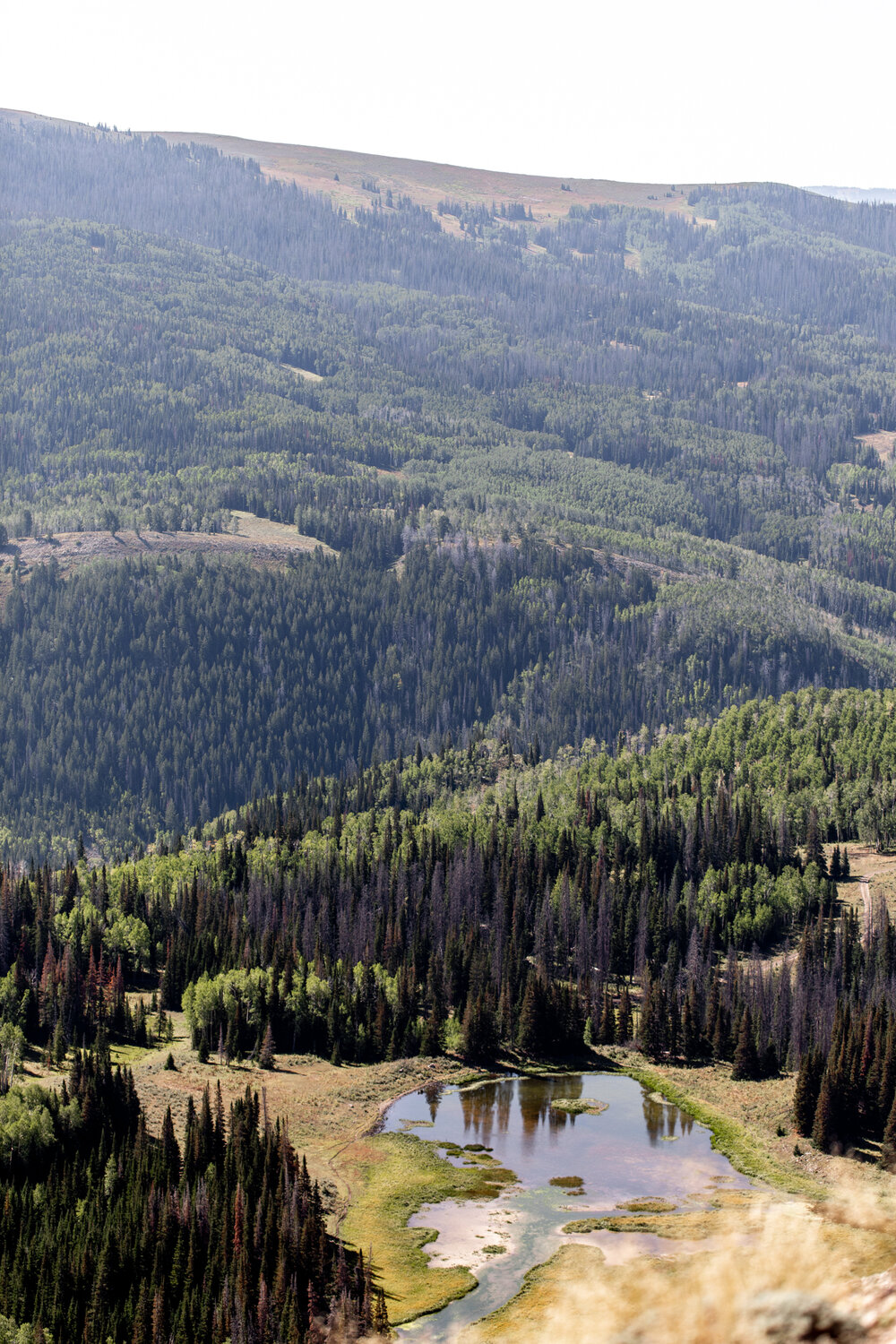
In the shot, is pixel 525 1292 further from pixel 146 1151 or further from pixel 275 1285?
pixel 146 1151

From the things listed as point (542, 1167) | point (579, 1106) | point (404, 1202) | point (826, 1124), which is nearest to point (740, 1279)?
point (404, 1202)

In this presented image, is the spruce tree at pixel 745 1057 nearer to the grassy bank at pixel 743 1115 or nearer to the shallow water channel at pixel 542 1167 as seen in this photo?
the grassy bank at pixel 743 1115

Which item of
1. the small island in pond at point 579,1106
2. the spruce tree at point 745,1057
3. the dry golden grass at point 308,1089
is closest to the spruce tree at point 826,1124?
the small island in pond at point 579,1106

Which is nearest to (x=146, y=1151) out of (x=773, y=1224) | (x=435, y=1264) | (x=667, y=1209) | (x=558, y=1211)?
(x=435, y=1264)

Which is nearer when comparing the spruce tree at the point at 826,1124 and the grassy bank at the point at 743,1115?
the grassy bank at the point at 743,1115

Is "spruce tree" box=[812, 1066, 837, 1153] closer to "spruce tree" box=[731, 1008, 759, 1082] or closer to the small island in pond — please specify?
the small island in pond

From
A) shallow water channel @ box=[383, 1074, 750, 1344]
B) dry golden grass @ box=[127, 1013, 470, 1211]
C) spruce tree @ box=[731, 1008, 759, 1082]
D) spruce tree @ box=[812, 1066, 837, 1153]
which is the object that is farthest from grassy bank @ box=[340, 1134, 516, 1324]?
spruce tree @ box=[731, 1008, 759, 1082]
